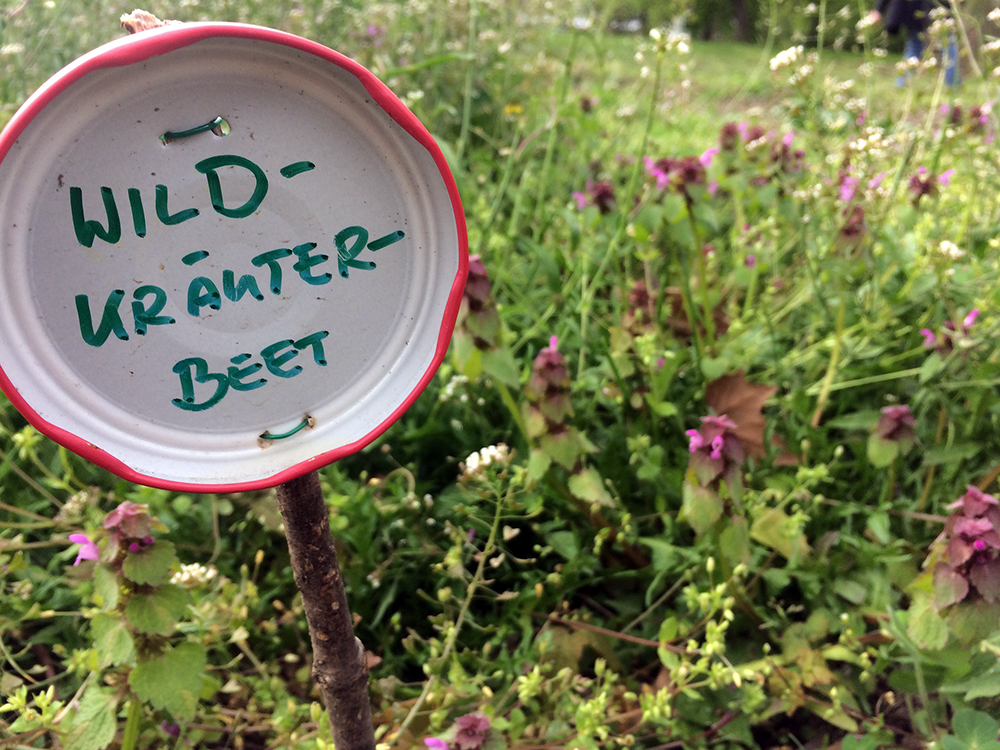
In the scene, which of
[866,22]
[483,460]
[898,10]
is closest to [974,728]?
[483,460]

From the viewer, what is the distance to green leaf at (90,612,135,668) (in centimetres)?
82

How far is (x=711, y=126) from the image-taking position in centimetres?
422

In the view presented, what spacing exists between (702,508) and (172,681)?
0.70 metres

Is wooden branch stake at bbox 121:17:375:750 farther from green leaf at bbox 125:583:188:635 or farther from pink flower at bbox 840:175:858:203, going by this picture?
pink flower at bbox 840:175:858:203

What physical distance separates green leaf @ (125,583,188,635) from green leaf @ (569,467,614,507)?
1.92ft

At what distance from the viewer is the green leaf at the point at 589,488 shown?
117cm

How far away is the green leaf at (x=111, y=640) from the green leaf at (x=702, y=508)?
2.36 feet

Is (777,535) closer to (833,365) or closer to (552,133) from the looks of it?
(833,365)

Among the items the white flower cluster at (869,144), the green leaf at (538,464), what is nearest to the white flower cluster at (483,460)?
the green leaf at (538,464)

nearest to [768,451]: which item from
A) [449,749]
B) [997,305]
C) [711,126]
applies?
[997,305]

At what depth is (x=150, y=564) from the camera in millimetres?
811

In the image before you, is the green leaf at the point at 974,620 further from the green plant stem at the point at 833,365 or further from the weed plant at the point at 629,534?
the green plant stem at the point at 833,365

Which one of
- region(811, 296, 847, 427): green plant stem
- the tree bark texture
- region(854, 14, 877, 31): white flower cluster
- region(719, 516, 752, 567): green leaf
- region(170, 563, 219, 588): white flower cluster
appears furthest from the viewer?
region(854, 14, 877, 31): white flower cluster

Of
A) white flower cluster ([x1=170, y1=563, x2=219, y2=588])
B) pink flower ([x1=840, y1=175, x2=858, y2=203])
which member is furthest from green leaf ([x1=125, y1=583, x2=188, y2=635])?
pink flower ([x1=840, y1=175, x2=858, y2=203])
